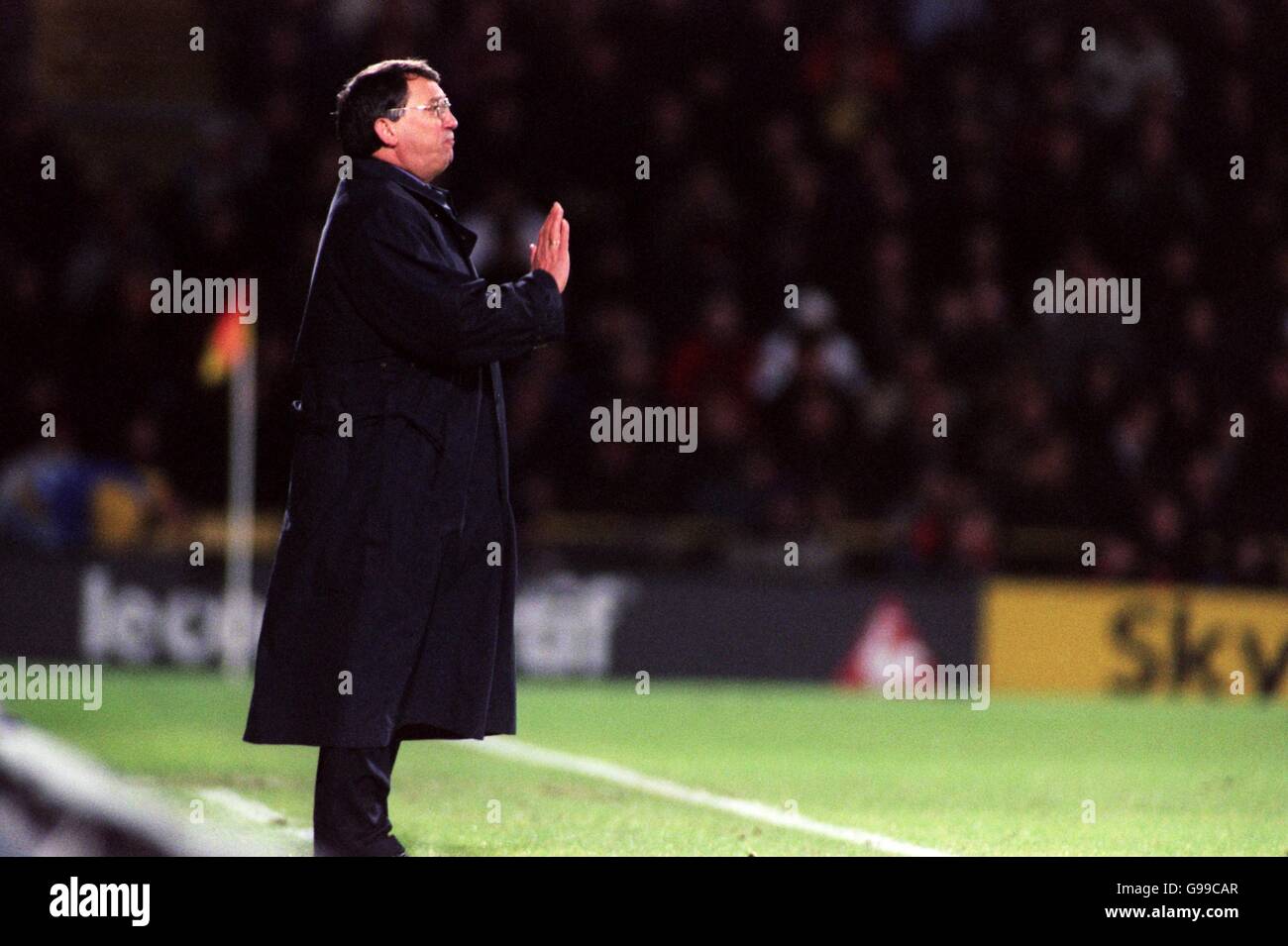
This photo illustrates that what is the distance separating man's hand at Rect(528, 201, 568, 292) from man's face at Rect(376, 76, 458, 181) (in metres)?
0.34

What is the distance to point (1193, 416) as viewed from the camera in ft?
60.0

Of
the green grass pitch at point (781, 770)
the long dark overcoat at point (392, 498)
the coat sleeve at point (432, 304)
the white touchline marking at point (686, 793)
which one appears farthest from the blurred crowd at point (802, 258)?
the coat sleeve at point (432, 304)

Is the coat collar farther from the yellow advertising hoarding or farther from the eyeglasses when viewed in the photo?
the yellow advertising hoarding

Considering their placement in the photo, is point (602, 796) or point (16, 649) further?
point (16, 649)

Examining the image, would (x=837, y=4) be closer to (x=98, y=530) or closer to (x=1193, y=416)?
(x=1193, y=416)

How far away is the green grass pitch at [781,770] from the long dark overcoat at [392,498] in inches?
20.8

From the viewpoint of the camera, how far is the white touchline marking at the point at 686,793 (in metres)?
6.55

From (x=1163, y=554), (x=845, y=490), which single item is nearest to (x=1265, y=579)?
(x=1163, y=554)

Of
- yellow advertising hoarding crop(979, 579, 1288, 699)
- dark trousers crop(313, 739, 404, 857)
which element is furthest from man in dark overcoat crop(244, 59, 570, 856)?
yellow advertising hoarding crop(979, 579, 1288, 699)

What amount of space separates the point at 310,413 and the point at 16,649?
11.4m

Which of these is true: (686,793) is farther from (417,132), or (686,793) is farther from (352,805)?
(417,132)

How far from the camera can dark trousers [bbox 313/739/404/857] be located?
549 centimetres

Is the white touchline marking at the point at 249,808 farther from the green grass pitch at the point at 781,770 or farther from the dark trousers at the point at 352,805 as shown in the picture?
the dark trousers at the point at 352,805
